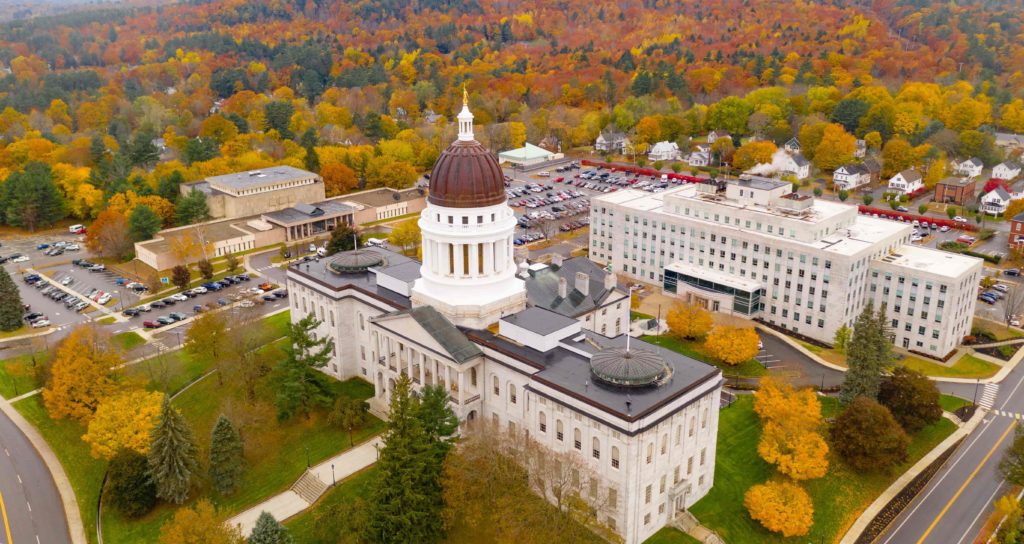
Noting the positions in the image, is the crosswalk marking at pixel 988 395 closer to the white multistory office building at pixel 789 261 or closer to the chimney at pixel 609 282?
the white multistory office building at pixel 789 261

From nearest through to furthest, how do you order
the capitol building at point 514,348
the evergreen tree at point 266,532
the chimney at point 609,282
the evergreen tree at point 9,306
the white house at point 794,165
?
the evergreen tree at point 266,532 → the capitol building at point 514,348 → the chimney at point 609,282 → the evergreen tree at point 9,306 → the white house at point 794,165

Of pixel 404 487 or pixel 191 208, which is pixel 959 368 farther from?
pixel 191 208

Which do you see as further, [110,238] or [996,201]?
[996,201]

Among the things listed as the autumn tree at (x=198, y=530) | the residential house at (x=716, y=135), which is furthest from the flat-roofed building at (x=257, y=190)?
the residential house at (x=716, y=135)

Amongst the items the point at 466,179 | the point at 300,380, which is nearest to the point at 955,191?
the point at 466,179

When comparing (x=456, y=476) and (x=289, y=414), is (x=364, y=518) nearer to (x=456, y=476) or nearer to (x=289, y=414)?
(x=456, y=476)

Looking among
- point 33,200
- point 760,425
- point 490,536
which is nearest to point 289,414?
point 490,536

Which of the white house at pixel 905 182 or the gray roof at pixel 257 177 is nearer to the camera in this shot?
the gray roof at pixel 257 177
